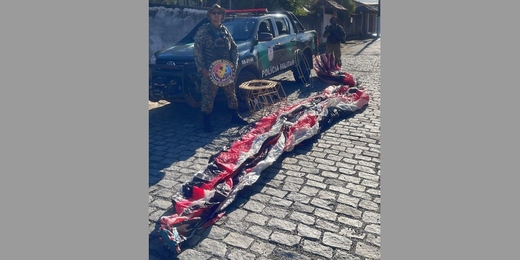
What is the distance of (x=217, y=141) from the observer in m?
6.05

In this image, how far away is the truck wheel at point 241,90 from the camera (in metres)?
Result: 7.37

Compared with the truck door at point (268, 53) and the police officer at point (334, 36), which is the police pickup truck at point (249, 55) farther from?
the police officer at point (334, 36)

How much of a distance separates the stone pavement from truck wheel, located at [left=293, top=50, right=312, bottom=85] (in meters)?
3.45

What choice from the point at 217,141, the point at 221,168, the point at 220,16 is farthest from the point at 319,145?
the point at 220,16

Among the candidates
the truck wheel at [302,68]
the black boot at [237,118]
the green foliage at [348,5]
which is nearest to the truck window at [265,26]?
the truck wheel at [302,68]

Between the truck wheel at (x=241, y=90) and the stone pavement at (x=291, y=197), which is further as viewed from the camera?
the truck wheel at (x=241, y=90)

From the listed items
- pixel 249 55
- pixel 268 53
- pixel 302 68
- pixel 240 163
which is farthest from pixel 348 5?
pixel 240 163

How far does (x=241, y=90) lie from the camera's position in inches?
288

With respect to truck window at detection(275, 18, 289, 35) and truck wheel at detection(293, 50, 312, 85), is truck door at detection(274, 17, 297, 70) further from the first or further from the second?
truck wheel at detection(293, 50, 312, 85)

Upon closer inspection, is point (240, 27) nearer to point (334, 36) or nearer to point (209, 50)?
point (209, 50)

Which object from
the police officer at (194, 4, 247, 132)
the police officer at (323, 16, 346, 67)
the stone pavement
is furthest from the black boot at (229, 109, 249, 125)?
the police officer at (323, 16, 346, 67)

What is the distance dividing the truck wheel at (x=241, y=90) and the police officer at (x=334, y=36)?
14.8 ft

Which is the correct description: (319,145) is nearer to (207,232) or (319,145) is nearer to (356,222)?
(356,222)

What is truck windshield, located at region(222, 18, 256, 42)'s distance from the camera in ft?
26.6
